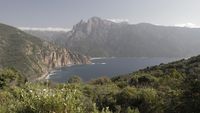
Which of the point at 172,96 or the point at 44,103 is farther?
the point at 172,96

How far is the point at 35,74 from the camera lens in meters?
199

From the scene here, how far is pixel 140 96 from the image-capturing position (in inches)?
1928

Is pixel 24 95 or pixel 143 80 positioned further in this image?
pixel 143 80

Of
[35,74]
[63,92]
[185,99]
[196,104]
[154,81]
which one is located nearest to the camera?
[63,92]

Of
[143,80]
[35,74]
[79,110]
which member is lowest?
[35,74]

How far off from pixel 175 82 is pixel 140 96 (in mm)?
18425

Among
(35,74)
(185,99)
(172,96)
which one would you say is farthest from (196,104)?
(35,74)

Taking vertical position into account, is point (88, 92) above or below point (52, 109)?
below

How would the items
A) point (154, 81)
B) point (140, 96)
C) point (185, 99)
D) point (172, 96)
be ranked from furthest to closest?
1. point (154, 81)
2. point (140, 96)
3. point (172, 96)
4. point (185, 99)

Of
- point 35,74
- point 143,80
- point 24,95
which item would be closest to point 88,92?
Answer: point 143,80

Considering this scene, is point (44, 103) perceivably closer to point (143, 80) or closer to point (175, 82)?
point (175, 82)

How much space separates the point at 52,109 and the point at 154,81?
60609 millimetres

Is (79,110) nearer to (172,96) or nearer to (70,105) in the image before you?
(70,105)

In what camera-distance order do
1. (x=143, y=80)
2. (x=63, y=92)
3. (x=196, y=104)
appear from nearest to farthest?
(x=63, y=92), (x=196, y=104), (x=143, y=80)
